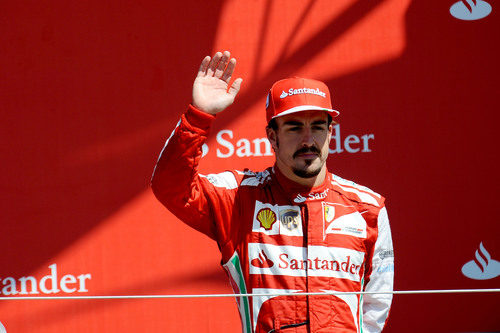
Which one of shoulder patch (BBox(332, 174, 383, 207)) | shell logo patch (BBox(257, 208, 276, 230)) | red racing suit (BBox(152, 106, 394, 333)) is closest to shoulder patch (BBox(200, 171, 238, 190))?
red racing suit (BBox(152, 106, 394, 333))

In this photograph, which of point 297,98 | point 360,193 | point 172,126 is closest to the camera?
point 297,98

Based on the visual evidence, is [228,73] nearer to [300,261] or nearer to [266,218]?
[266,218]

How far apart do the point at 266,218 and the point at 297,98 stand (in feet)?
1.25

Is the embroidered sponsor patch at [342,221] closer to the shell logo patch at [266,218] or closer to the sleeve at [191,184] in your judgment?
the shell logo patch at [266,218]

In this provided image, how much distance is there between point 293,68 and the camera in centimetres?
329

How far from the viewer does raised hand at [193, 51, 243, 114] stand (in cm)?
187

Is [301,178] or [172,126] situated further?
[172,126]

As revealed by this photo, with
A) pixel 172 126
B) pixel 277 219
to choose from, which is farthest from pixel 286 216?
pixel 172 126

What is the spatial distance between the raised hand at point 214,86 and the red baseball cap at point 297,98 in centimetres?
14

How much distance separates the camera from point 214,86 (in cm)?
193

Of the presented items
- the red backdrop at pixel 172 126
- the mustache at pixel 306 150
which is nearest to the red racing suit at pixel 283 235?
the mustache at pixel 306 150

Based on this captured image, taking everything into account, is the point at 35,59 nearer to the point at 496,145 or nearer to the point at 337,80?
the point at 337,80

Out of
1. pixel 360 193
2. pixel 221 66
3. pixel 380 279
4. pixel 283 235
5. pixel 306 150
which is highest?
pixel 221 66

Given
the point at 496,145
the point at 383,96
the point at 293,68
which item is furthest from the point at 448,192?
the point at 293,68
